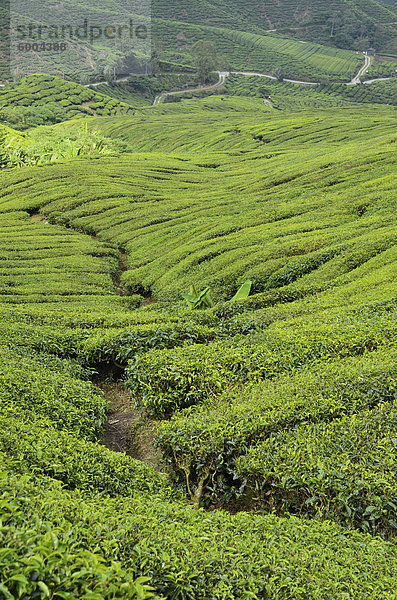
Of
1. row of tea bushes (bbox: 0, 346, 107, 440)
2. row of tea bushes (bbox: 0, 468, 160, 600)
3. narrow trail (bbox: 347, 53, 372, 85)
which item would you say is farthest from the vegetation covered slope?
row of tea bushes (bbox: 0, 468, 160, 600)

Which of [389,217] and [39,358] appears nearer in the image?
[39,358]

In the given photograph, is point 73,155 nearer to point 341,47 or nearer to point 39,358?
point 39,358

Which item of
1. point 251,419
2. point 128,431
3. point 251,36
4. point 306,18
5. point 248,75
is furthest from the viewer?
point 306,18

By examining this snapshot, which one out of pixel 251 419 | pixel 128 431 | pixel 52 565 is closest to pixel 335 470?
pixel 251 419

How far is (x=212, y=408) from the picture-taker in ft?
28.7

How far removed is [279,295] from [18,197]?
22.7 metres

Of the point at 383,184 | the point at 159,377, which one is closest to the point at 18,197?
the point at 383,184

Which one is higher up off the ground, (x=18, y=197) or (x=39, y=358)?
(x=39, y=358)

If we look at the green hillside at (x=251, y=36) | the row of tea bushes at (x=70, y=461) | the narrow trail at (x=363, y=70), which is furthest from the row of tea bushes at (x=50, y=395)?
the narrow trail at (x=363, y=70)

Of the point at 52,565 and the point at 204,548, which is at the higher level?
the point at 52,565

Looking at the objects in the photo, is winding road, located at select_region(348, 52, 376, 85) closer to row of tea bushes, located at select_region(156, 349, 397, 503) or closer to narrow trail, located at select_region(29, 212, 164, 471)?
narrow trail, located at select_region(29, 212, 164, 471)

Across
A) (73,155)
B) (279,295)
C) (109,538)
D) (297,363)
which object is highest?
(109,538)

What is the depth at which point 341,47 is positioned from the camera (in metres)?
158

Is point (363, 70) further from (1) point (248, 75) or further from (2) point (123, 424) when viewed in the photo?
(2) point (123, 424)
